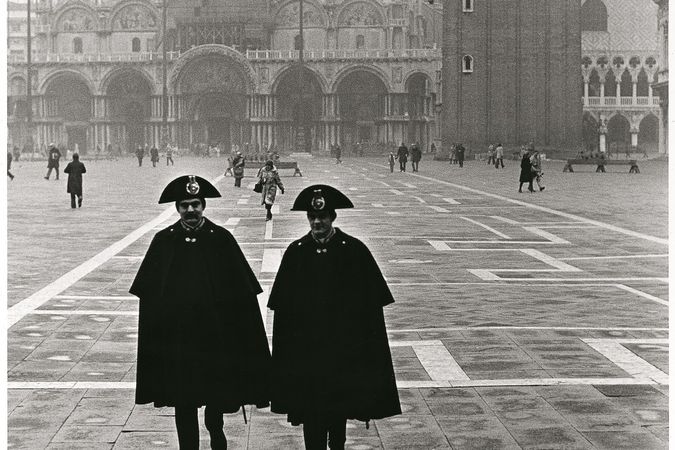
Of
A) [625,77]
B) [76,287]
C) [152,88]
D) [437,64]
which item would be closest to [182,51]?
[152,88]

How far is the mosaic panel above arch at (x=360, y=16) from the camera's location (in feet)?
326

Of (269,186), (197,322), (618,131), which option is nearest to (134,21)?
(618,131)

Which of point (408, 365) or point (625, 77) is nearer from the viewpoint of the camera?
point (408, 365)

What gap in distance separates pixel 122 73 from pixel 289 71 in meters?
13.0

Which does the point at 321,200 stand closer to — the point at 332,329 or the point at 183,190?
the point at 332,329

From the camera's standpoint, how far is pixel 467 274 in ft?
49.6

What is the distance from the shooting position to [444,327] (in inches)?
430

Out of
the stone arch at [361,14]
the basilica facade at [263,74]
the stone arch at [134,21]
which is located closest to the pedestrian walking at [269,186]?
the basilica facade at [263,74]

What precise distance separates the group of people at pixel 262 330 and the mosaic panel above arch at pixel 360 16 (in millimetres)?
94379

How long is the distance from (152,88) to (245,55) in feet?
26.3

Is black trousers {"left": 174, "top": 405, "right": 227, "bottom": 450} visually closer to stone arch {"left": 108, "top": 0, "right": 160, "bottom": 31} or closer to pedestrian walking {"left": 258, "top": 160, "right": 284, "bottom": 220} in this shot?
pedestrian walking {"left": 258, "top": 160, "right": 284, "bottom": 220}

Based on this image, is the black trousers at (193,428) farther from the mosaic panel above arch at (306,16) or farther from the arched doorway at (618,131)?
the mosaic panel above arch at (306,16)

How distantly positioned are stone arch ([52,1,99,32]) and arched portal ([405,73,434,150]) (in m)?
25.6

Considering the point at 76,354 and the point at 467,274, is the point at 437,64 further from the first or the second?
the point at 76,354
